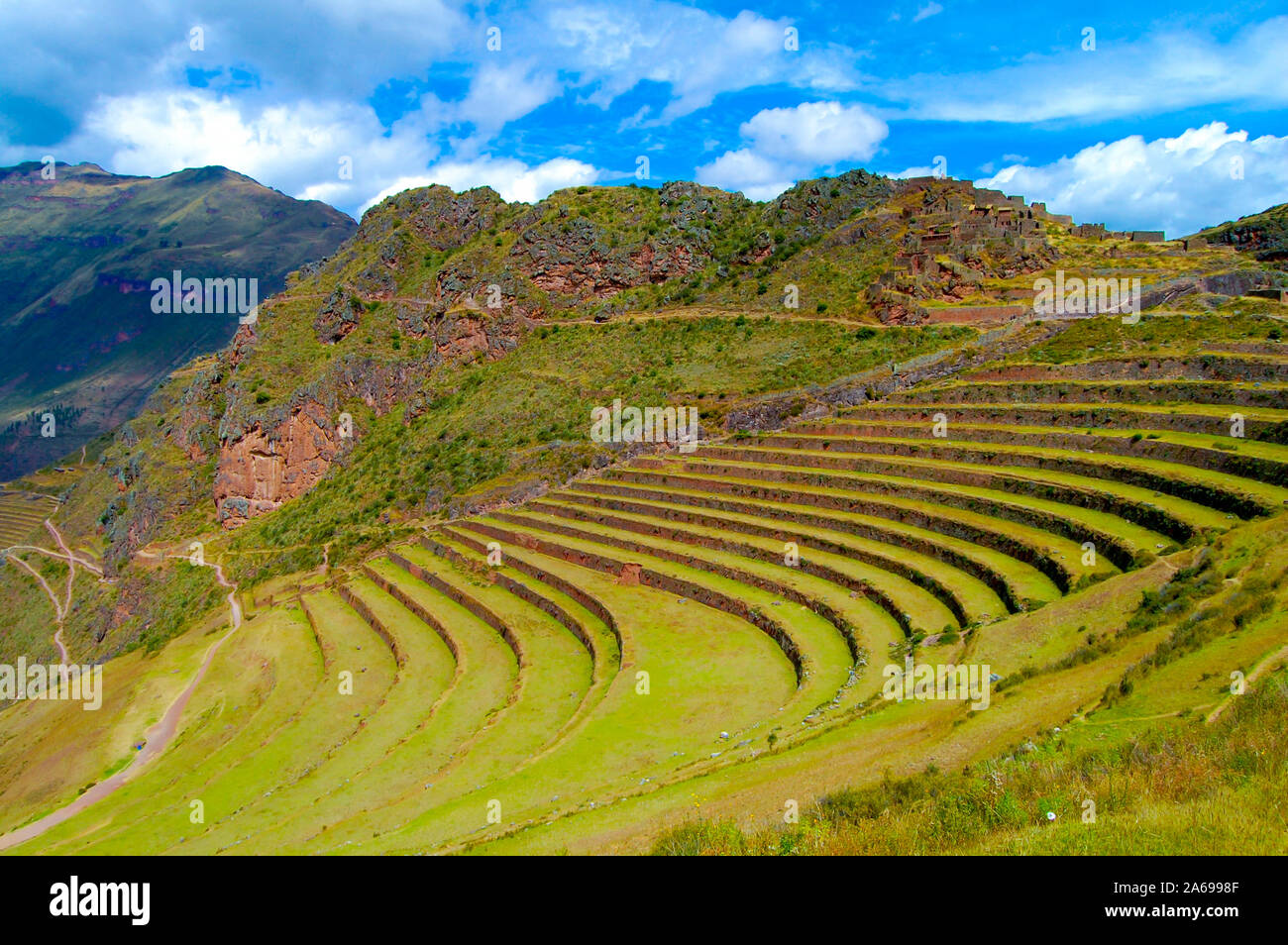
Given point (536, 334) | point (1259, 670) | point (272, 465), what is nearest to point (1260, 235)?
point (1259, 670)

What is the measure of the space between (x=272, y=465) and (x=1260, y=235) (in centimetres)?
6189

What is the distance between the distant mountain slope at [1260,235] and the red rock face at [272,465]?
56.9m

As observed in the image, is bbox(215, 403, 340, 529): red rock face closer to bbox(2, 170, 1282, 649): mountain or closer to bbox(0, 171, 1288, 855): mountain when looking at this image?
bbox(2, 170, 1282, 649): mountain

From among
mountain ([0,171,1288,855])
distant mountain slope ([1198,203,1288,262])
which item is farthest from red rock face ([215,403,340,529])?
distant mountain slope ([1198,203,1288,262])

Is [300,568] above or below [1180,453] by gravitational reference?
below

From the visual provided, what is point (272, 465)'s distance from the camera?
51.7 m

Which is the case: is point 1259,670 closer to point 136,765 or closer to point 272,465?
point 136,765

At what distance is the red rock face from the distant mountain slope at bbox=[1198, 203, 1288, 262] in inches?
2238

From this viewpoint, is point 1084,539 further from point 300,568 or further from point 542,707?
point 300,568

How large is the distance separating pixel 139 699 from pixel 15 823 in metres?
6.67

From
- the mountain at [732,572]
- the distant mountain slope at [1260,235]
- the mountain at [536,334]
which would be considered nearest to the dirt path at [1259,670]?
the mountain at [732,572]
